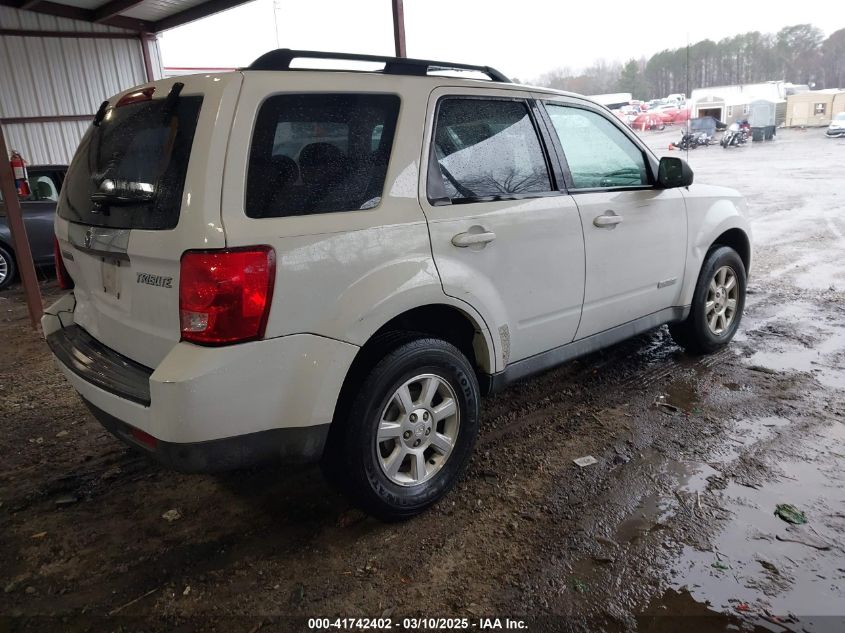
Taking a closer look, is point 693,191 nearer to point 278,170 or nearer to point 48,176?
point 278,170

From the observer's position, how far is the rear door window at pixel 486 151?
280cm

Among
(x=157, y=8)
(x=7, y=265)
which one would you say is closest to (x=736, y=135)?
(x=157, y=8)

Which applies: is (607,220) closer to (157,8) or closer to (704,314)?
(704,314)

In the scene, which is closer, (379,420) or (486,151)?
(379,420)

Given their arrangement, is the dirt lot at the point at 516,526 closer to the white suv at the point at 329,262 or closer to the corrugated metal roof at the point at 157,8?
the white suv at the point at 329,262

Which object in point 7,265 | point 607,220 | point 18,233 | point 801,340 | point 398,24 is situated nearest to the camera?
point 607,220

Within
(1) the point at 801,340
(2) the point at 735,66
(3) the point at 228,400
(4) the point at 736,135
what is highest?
(2) the point at 735,66

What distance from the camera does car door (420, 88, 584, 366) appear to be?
108 inches

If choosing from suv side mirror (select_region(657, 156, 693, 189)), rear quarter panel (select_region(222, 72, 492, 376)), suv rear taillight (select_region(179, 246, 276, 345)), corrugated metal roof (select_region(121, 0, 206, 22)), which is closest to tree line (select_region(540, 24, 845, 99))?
suv side mirror (select_region(657, 156, 693, 189))

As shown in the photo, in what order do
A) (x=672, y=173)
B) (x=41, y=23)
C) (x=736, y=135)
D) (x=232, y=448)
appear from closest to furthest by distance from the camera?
(x=232, y=448), (x=672, y=173), (x=41, y=23), (x=736, y=135)

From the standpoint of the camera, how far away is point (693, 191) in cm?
411

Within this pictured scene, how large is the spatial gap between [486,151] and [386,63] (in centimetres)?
63

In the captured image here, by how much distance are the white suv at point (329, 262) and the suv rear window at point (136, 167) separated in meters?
0.01

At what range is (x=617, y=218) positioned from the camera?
3494mm
